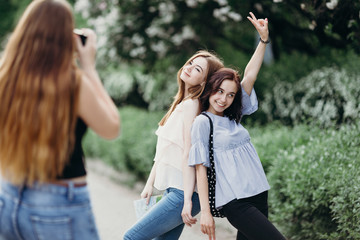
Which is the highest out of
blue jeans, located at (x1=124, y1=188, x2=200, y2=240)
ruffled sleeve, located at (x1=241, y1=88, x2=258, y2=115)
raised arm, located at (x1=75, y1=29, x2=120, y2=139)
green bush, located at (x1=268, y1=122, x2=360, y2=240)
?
raised arm, located at (x1=75, y1=29, x2=120, y2=139)

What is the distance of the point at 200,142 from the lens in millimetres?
2875

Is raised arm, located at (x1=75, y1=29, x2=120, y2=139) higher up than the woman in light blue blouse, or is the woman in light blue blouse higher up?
raised arm, located at (x1=75, y1=29, x2=120, y2=139)

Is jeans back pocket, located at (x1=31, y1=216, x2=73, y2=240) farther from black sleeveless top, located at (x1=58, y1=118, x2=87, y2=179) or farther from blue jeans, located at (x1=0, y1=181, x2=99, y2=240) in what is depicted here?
black sleeveless top, located at (x1=58, y1=118, x2=87, y2=179)

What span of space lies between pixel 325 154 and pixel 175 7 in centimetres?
511

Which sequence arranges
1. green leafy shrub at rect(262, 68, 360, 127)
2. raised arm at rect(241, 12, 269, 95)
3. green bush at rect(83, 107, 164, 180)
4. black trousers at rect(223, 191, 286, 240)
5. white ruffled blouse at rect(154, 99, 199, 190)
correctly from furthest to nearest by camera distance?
green bush at rect(83, 107, 164, 180), green leafy shrub at rect(262, 68, 360, 127), raised arm at rect(241, 12, 269, 95), white ruffled blouse at rect(154, 99, 199, 190), black trousers at rect(223, 191, 286, 240)

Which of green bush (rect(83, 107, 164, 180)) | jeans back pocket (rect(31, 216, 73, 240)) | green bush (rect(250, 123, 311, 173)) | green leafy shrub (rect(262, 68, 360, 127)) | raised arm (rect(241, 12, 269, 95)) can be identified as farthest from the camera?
green bush (rect(83, 107, 164, 180))

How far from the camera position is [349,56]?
7789 mm

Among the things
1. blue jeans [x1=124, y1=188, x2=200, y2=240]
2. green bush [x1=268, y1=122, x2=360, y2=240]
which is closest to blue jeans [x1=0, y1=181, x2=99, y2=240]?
blue jeans [x1=124, y1=188, x2=200, y2=240]

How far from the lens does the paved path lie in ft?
17.7

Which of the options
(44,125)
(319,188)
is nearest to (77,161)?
(44,125)

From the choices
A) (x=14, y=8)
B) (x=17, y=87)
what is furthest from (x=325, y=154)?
(x=14, y=8)

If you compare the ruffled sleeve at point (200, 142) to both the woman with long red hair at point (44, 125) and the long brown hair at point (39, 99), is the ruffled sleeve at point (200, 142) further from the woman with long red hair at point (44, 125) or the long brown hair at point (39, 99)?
the long brown hair at point (39, 99)

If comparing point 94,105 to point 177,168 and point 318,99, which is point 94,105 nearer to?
point 177,168

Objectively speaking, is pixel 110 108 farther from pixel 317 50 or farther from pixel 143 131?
pixel 317 50
